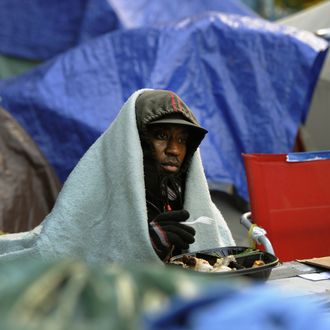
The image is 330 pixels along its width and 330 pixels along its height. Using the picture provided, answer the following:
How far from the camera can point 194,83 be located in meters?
3.69

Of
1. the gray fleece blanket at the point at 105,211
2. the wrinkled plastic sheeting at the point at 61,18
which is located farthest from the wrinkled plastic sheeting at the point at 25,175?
the gray fleece blanket at the point at 105,211

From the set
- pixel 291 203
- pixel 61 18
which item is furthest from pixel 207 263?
pixel 61 18

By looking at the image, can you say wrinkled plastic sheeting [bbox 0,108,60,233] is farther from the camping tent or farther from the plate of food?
the plate of food

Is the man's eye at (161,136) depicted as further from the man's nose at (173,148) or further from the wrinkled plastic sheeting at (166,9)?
the wrinkled plastic sheeting at (166,9)

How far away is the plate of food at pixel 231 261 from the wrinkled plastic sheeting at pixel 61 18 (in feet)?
9.94

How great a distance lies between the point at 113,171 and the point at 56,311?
129cm

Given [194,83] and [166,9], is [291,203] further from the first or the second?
[166,9]

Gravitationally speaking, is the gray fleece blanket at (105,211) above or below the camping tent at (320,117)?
above

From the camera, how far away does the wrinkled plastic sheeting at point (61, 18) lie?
4539mm

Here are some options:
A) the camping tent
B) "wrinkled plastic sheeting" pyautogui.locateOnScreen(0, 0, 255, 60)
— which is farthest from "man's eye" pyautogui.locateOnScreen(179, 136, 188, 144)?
"wrinkled plastic sheeting" pyautogui.locateOnScreen(0, 0, 255, 60)

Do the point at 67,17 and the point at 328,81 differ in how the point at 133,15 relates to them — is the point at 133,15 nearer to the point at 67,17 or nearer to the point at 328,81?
the point at 67,17

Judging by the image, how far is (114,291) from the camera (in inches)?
23.5

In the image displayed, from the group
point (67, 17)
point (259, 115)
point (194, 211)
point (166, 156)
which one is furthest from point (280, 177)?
point (67, 17)

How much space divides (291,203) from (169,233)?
0.77 meters
